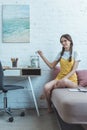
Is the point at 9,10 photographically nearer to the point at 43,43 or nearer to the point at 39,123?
the point at 43,43

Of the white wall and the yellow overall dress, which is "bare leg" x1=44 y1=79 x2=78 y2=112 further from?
the white wall

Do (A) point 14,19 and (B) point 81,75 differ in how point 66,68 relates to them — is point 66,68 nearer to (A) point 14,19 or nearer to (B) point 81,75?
(B) point 81,75

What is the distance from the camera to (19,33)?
4.73m

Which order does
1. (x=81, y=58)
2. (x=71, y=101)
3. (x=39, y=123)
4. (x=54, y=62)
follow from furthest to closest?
1. (x=81, y=58)
2. (x=54, y=62)
3. (x=39, y=123)
4. (x=71, y=101)

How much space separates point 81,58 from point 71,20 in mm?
728

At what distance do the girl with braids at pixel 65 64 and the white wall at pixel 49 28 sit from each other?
30 centimetres

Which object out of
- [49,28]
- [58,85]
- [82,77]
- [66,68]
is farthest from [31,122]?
[49,28]

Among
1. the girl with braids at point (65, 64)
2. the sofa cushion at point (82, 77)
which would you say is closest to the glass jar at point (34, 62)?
the girl with braids at point (65, 64)

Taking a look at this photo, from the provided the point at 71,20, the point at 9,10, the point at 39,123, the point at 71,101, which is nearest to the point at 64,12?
the point at 71,20

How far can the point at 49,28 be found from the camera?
481 cm

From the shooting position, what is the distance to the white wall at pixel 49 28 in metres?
4.78

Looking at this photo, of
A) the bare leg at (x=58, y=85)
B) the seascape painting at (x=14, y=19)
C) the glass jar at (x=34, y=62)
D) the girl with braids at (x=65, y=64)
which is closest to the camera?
A: the bare leg at (x=58, y=85)

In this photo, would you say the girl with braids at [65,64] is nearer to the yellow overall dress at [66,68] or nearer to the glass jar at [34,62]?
the yellow overall dress at [66,68]

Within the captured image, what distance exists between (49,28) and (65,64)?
810 mm
